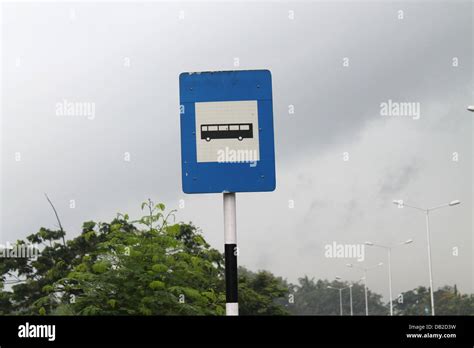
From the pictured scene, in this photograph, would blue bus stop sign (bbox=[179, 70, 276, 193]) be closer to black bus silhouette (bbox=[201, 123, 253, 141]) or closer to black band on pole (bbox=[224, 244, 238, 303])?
black bus silhouette (bbox=[201, 123, 253, 141])

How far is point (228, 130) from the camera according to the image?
16.7 feet

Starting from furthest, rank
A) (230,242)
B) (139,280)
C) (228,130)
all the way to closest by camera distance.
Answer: (139,280) → (230,242) → (228,130)

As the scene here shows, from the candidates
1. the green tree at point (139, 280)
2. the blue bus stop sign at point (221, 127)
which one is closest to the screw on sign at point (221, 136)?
the blue bus stop sign at point (221, 127)

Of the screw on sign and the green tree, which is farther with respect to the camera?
the green tree

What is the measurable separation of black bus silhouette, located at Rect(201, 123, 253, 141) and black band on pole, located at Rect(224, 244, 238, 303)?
0.81 m

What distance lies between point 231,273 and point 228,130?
1049 mm

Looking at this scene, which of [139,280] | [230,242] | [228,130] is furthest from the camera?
[139,280]

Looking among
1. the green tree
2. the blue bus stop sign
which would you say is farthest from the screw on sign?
the green tree

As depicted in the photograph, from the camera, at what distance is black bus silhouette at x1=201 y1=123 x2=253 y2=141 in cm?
509

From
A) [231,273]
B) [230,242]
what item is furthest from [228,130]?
[231,273]

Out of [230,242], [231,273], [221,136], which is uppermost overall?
[221,136]

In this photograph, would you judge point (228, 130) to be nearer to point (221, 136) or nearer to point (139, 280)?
point (221, 136)

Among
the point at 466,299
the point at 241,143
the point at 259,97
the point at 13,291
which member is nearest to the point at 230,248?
the point at 241,143
